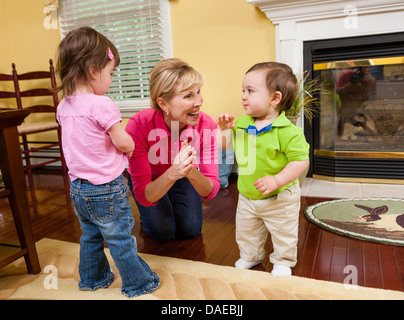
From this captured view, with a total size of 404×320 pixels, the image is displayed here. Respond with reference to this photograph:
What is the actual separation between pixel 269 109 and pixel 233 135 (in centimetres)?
18

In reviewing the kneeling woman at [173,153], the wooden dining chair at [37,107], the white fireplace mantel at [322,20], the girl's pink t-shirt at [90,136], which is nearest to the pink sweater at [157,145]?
the kneeling woman at [173,153]

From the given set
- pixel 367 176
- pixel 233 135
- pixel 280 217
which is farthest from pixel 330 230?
pixel 367 176

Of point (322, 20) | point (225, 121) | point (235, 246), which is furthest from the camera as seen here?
point (322, 20)

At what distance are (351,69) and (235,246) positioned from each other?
166cm

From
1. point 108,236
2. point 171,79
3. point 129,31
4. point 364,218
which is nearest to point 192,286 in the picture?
point 108,236

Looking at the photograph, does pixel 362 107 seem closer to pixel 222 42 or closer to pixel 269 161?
pixel 222 42

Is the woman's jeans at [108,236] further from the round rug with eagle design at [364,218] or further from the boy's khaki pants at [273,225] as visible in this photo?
the round rug with eagle design at [364,218]

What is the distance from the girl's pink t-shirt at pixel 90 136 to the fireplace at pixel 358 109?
190 cm

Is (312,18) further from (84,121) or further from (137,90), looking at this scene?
(84,121)

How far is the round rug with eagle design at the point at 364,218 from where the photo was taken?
5.70ft

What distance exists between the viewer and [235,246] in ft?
5.70

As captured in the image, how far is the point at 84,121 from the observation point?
1.19 meters

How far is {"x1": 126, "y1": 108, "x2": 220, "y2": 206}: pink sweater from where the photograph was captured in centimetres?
155

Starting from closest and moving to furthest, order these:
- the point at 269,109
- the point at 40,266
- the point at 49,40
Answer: the point at 269,109, the point at 40,266, the point at 49,40
